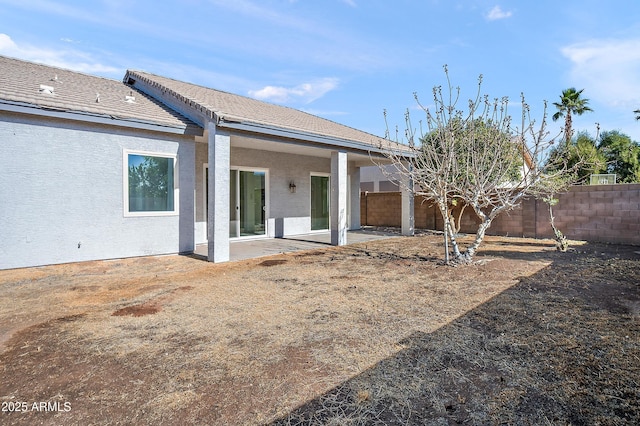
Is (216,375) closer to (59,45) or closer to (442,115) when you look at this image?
(442,115)

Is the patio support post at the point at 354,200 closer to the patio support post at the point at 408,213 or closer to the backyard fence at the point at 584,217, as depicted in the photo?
the patio support post at the point at 408,213

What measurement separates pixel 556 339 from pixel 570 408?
139cm

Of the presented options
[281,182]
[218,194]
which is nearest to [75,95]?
[218,194]

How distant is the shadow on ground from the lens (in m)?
2.40

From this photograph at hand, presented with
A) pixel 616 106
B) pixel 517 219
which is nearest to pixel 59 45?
pixel 517 219

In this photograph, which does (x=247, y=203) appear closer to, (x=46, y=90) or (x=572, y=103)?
(x=46, y=90)

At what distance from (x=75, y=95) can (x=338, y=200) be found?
7.54m

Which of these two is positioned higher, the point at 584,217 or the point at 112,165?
the point at 112,165

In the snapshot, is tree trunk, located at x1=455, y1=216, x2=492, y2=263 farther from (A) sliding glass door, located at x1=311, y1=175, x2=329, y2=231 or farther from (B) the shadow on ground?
(A) sliding glass door, located at x1=311, y1=175, x2=329, y2=231

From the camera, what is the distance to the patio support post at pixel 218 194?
796 centimetres

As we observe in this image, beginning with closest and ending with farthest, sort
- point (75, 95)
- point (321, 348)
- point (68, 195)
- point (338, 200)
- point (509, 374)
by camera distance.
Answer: point (509, 374) → point (321, 348) → point (68, 195) → point (75, 95) → point (338, 200)

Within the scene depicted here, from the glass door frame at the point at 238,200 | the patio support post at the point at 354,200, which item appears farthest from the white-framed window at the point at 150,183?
the patio support post at the point at 354,200

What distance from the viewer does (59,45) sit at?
1136 centimetres

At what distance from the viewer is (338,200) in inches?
420
